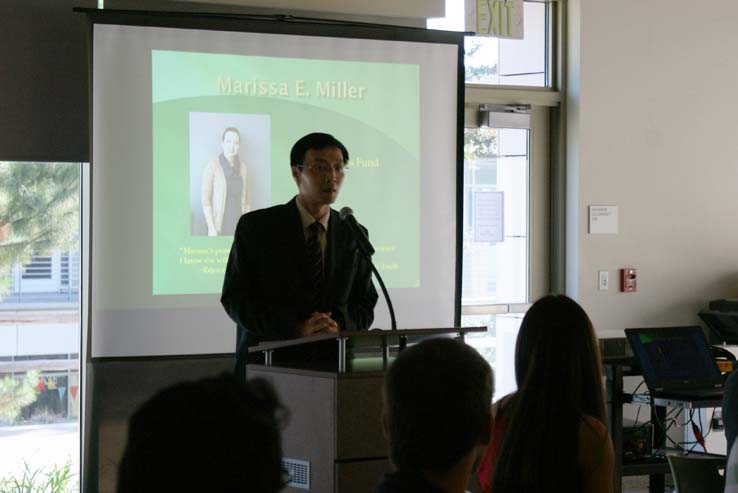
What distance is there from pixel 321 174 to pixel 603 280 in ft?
10.2

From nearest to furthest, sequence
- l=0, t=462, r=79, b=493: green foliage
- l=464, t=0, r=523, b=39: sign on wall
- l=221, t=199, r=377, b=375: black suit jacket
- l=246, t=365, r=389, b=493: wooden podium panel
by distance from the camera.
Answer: l=246, t=365, r=389, b=493: wooden podium panel < l=221, t=199, r=377, b=375: black suit jacket < l=0, t=462, r=79, b=493: green foliage < l=464, t=0, r=523, b=39: sign on wall

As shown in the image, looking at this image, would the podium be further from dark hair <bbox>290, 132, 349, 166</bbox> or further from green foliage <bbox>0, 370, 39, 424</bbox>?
green foliage <bbox>0, 370, 39, 424</bbox>

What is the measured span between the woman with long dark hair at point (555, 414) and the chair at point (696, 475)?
1325 millimetres

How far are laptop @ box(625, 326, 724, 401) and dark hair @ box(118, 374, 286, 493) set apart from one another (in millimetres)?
3526

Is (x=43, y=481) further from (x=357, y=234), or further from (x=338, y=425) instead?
(x=338, y=425)

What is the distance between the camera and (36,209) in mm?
4781

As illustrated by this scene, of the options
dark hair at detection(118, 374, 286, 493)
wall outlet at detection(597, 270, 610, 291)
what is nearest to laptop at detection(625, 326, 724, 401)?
wall outlet at detection(597, 270, 610, 291)

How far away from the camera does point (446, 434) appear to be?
148 cm

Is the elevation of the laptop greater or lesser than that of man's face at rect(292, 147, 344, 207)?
lesser

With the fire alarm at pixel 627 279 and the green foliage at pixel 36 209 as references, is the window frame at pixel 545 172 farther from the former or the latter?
the green foliage at pixel 36 209

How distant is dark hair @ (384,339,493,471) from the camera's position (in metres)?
1.47

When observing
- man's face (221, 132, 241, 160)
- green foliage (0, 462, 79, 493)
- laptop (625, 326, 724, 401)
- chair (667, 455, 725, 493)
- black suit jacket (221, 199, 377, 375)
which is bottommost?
green foliage (0, 462, 79, 493)

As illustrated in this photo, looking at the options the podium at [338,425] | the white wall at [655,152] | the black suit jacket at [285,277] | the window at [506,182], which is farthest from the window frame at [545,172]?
the podium at [338,425]

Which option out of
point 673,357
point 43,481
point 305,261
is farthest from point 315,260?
point 43,481
